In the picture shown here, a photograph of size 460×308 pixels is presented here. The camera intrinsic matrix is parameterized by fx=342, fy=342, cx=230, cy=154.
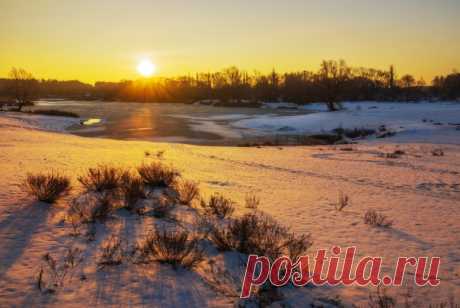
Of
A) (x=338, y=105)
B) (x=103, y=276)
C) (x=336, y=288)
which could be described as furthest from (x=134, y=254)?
(x=338, y=105)

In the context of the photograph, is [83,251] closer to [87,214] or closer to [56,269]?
[56,269]

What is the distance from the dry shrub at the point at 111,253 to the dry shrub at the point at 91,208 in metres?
0.94

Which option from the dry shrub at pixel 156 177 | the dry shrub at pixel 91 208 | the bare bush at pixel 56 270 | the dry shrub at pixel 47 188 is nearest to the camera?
the bare bush at pixel 56 270

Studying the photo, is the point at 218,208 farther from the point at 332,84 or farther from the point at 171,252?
the point at 332,84

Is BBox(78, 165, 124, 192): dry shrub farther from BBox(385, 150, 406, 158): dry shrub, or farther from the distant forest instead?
the distant forest

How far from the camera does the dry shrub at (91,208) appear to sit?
6.11 metres

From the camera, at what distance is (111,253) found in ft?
15.4

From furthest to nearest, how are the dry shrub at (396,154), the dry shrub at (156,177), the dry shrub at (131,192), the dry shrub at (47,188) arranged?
the dry shrub at (396,154)
the dry shrub at (156,177)
the dry shrub at (131,192)
the dry shrub at (47,188)

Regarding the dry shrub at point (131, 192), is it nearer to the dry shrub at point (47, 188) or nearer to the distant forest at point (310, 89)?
the dry shrub at point (47, 188)

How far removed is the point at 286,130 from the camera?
114 feet

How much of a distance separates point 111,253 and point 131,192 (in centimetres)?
282

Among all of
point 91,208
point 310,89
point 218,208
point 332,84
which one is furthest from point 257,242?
Answer: point 310,89

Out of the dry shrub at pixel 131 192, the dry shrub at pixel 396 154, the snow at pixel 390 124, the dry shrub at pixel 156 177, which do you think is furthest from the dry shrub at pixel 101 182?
the snow at pixel 390 124

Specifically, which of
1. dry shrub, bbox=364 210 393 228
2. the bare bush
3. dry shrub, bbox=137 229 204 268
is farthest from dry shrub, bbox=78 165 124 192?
dry shrub, bbox=364 210 393 228
